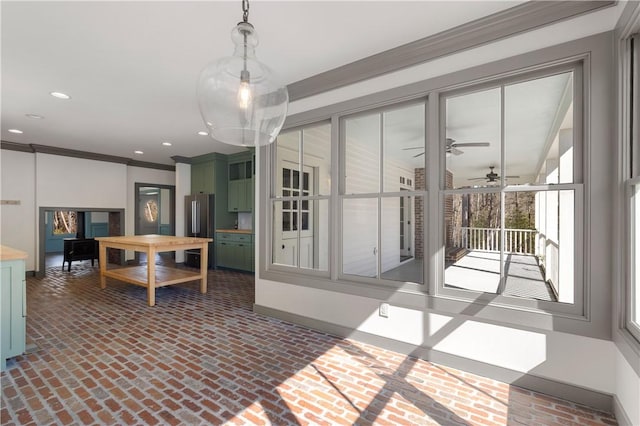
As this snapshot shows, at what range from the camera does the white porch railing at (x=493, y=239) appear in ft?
8.52

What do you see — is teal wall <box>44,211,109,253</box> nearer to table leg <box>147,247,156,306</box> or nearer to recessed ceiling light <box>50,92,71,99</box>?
table leg <box>147,247,156,306</box>

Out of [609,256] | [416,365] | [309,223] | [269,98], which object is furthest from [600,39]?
[309,223]

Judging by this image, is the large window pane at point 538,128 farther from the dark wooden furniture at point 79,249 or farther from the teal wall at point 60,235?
the teal wall at point 60,235

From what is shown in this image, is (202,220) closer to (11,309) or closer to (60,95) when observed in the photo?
(60,95)

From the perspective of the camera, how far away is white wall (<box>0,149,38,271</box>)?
234 inches

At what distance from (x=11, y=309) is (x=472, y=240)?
15.3ft

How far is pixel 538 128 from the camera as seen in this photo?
11.4 ft

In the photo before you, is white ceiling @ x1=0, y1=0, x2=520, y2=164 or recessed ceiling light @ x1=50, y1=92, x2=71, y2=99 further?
recessed ceiling light @ x1=50, y1=92, x2=71, y2=99

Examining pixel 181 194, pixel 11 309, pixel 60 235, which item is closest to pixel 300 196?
pixel 11 309

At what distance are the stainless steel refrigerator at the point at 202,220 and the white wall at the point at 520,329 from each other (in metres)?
4.66

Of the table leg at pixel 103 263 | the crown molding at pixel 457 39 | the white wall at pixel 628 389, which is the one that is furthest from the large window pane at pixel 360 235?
the table leg at pixel 103 263

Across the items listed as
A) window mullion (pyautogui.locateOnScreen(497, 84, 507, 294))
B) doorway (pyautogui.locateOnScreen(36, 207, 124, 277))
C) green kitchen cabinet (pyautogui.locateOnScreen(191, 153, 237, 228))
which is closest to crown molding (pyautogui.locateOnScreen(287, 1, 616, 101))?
window mullion (pyautogui.locateOnScreen(497, 84, 507, 294))

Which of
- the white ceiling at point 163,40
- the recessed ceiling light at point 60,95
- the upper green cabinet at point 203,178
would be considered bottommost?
the upper green cabinet at point 203,178

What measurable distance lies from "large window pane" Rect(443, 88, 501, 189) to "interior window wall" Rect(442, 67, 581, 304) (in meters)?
0.01
